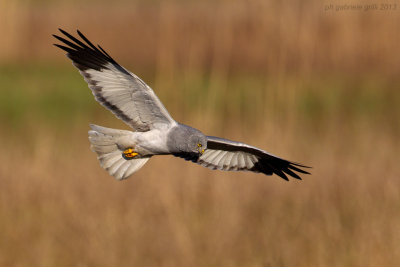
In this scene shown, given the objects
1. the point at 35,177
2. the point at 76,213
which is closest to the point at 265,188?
the point at 76,213

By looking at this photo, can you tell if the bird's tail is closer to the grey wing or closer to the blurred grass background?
the grey wing

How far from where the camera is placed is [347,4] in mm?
9148

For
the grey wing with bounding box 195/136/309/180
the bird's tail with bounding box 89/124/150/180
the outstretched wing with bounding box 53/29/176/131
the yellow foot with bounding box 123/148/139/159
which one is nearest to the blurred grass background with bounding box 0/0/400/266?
the grey wing with bounding box 195/136/309/180

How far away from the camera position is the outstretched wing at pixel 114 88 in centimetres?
447

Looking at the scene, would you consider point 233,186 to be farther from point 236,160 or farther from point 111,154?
point 111,154

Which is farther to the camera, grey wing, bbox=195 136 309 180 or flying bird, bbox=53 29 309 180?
grey wing, bbox=195 136 309 180

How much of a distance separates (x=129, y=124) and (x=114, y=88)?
265 mm

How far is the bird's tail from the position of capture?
15.4ft

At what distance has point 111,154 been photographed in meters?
4.84

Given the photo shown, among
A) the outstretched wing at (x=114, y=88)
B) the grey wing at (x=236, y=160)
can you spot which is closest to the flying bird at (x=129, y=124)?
the outstretched wing at (x=114, y=88)

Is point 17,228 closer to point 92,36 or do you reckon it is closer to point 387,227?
point 387,227

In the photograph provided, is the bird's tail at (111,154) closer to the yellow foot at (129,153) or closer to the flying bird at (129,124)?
the flying bird at (129,124)

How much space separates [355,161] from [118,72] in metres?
4.51

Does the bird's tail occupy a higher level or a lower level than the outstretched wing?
lower
